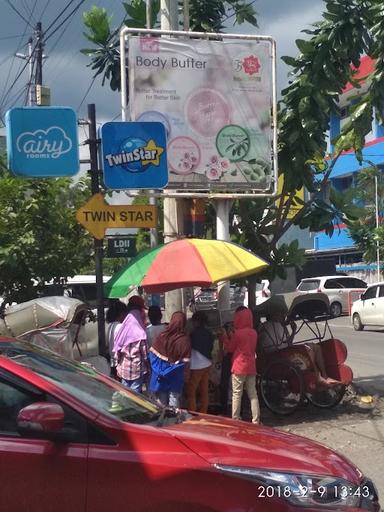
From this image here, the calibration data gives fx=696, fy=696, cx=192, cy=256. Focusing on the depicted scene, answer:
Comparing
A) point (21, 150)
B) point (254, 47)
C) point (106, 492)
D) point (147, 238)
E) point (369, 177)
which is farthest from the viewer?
point (369, 177)

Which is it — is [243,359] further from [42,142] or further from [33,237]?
[33,237]

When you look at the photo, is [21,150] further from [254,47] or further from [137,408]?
[137,408]

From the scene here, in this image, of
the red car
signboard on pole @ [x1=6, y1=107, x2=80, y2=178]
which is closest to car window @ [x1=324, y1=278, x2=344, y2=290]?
signboard on pole @ [x1=6, y1=107, x2=80, y2=178]

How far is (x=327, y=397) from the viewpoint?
Result: 9805 mm

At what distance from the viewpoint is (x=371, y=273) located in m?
41.1

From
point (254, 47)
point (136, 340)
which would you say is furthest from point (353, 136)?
point (136, 340)

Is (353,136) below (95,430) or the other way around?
the other way around

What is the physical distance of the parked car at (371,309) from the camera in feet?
74.6

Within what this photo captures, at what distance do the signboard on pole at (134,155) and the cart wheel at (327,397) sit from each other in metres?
3.65

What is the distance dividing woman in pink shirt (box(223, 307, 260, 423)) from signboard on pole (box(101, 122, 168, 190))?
7.91 feet

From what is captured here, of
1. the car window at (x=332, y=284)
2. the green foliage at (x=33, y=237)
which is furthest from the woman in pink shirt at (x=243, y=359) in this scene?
the car window at (x=332, y=284)

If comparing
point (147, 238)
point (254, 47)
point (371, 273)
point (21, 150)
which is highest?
point (254, 47)

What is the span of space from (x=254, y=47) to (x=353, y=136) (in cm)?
204

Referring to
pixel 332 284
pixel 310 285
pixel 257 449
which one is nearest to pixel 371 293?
pixel 332 284
